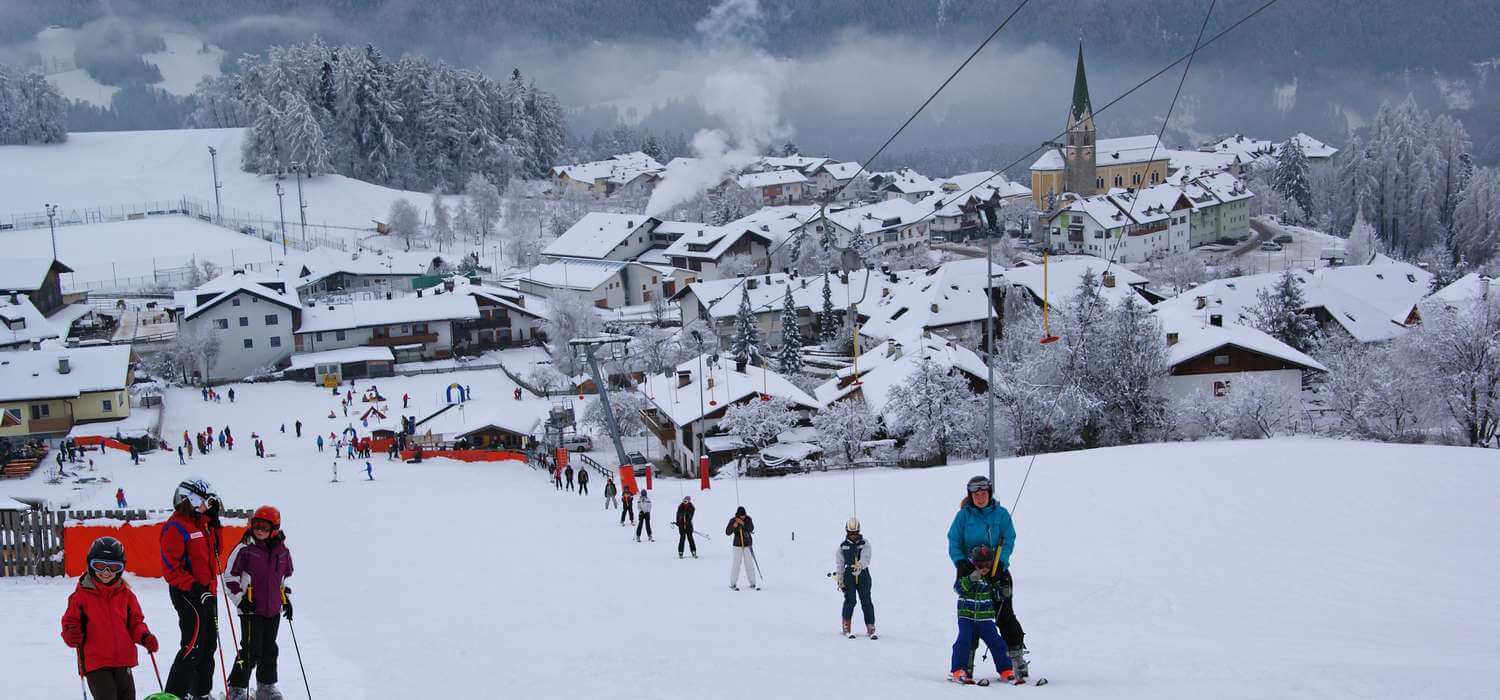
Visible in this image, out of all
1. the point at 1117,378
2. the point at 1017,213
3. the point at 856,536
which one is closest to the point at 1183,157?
the point at 1017,213

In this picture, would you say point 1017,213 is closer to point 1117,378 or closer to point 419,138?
point 419,138

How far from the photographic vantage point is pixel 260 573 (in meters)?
6.67

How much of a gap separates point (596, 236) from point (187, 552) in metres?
74.2

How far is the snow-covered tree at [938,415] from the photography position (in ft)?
107

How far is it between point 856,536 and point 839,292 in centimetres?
5268

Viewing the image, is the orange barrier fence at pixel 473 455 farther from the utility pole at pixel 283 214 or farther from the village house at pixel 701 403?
the utility pole at pixel 283 214

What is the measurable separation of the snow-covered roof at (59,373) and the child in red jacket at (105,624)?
37377 millimetres

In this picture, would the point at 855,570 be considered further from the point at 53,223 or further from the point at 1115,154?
the point at 1115,154

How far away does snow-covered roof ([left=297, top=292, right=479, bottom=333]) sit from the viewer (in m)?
55.3

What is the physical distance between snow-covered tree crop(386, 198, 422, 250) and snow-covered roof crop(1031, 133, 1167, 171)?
51.8 m

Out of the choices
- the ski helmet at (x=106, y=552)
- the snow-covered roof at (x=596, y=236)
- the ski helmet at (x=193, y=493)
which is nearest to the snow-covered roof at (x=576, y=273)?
the snow-covered roof at (x=596, y=236)

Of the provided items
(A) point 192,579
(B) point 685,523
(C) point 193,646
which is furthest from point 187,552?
(B) point 685,523

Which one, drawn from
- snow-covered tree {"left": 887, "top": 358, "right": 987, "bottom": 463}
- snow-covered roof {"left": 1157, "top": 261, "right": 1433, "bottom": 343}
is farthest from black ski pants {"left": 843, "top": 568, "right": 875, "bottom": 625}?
snow-covered roof {"left": 1157, "top": 261, "right": 1433, "bottom": 343}

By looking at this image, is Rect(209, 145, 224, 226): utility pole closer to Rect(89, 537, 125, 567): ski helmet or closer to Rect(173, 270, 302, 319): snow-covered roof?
Rect(173, 270, 302, 319): snow-covered roof
